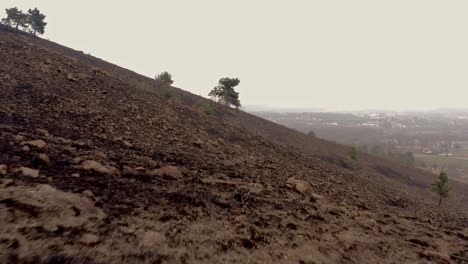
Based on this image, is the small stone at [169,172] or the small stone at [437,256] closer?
the small stone at [437,256]

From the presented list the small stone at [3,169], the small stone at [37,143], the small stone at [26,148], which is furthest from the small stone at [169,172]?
the small stone at [3,169]

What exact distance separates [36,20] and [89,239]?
6843cm

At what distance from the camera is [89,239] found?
6520 millimetres

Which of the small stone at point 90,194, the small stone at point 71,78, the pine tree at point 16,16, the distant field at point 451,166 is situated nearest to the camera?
the small stone at point 90,194

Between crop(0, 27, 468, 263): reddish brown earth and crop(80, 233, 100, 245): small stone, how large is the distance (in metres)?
0.02

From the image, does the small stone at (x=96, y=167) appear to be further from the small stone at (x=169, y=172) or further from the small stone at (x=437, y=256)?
the small stone at (x=437, y=256)

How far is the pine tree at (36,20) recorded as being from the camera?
5950cm

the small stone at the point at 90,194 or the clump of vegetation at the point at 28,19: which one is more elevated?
the clump of vegetation at the point at 28,19

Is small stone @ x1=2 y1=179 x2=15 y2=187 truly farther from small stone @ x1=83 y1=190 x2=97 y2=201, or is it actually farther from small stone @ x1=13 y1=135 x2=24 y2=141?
small stone @ x1=13 y1=135 x2=24 y2=141

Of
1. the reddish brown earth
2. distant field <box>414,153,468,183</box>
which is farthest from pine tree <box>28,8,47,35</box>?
distant field <box>414,153,468,183</box>

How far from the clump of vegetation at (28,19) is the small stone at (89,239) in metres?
67.8

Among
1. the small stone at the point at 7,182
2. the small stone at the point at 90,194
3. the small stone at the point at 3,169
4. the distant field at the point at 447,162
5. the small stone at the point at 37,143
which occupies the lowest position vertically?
the small stone at the point at 90,194

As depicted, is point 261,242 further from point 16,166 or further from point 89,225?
point 16,166

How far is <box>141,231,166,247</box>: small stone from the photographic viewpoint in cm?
693
